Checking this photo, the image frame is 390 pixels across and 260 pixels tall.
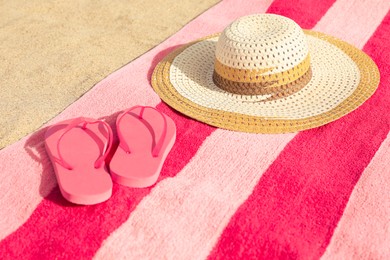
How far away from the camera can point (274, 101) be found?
49.7 inches

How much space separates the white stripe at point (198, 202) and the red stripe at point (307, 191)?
0.09ft

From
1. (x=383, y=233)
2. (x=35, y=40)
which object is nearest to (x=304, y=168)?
(x=383, y=233)

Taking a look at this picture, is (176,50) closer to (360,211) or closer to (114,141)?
(114,141)

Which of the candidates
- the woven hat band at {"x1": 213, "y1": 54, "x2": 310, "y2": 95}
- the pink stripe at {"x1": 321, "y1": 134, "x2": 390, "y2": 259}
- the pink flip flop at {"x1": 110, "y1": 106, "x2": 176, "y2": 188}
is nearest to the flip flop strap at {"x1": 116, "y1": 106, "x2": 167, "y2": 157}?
the pink flip flop at {"x1": 110, "y1": 106, "x2": 176, "y2": 188}

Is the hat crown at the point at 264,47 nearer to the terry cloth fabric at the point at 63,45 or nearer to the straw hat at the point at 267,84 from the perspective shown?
the straw hat at the point at 267,84

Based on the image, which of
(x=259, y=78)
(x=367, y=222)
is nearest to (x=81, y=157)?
(x=259, y=78)

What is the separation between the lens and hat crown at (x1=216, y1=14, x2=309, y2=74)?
47.0 inches

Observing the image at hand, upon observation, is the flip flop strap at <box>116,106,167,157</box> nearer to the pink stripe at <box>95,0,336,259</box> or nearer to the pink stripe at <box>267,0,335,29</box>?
the pink stripe at <box>95,0,336,259</box>

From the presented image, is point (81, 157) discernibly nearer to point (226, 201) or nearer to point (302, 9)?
point (226, 201)

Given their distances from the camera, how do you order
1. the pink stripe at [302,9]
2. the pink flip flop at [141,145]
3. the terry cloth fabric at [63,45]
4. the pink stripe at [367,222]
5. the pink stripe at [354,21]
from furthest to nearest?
the pink stripe at [302,9] < the pink stripe at [354,21] < the terry cloth fabric at [63,45] < the pink flip flop at [141,145] < the pink stripe at [367,222]

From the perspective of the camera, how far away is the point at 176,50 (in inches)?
60.4

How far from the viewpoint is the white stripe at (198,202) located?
92 cm

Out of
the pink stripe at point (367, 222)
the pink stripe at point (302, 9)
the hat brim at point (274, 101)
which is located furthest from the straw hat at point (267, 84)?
the pink stripe at point (302, 9)

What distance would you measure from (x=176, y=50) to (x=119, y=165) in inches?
23.2
